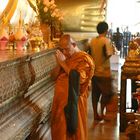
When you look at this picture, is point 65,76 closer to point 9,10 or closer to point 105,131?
point 9,10

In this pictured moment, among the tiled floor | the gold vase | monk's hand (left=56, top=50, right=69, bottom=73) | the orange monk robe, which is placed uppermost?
the gold vase

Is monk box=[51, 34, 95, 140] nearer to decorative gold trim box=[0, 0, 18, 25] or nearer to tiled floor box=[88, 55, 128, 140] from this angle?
decorative gold trim box=[0, 0, 18, 25]

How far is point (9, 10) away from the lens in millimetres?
4043

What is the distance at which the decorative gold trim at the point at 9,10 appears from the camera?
12.8 feet

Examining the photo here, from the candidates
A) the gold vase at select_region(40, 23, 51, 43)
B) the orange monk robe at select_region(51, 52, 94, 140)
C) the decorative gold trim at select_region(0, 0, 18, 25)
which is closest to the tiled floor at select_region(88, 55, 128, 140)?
the gold vase at select_region(40, 23, 51, 43)

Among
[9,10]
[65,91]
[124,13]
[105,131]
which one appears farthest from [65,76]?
[124,13]

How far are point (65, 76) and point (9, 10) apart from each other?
1014 millimetres

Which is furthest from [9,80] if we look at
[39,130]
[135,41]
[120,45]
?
[120,45]

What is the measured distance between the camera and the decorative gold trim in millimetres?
3915

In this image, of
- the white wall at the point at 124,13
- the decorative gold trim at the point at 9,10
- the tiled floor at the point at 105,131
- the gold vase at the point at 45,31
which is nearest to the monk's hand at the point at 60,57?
the decorative gold trim at the point at 9,10

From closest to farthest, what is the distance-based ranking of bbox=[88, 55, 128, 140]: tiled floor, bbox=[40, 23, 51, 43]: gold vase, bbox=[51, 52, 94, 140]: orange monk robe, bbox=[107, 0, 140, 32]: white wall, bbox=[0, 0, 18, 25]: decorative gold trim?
bbox=[51, 52, 94, 140]: orange monk robe < bbox=[0, 0, 18, 25]: decorative gold trim < bbox=[40, 23, 51, 43]: gold vase < bbox=[88, 55, 128, 140]: tiled floor < bbox=[107, 0, 140, 32]: white wall

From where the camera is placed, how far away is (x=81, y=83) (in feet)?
11.5

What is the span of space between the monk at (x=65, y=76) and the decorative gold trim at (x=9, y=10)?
0.73m

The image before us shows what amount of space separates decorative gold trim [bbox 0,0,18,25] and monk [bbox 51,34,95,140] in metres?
0.73
